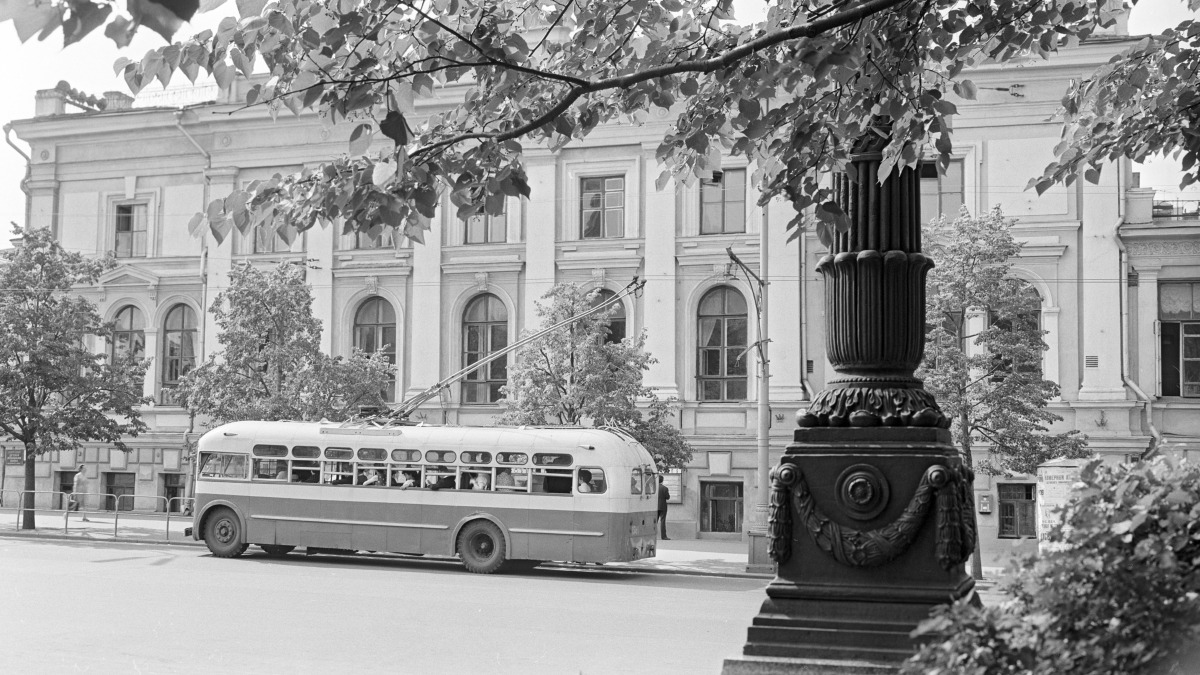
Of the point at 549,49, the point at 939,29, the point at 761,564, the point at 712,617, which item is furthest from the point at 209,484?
the point at 939,29

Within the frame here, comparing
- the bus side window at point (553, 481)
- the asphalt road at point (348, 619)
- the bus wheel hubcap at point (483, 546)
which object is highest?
the bus side window at point (553, 481)

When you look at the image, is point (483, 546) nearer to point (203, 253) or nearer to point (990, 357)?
point (990, 357)

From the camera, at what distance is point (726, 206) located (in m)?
36.0

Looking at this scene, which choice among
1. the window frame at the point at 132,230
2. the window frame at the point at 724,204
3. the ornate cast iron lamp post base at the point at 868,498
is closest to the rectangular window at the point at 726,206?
the window frame at the point at 724,204

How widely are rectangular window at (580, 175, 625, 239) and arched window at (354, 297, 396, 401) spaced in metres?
6.28

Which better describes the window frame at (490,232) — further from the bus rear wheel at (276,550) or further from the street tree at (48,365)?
the bus rear wheel at (276,550)

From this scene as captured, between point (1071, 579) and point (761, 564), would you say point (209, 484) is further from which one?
point (1071, 579)

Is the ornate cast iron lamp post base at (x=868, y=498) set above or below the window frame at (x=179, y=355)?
below

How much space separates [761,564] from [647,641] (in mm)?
11761

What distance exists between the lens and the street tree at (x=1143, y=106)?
31.2 feet

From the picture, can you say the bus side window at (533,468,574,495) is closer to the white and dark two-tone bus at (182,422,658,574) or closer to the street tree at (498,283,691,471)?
the white and dark two-tone bus at (182,422,658,574)

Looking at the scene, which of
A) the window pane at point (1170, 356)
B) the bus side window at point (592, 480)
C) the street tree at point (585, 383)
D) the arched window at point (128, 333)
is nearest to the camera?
the bus side window at point (592, 480)

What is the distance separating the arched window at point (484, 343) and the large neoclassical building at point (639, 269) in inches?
2.5

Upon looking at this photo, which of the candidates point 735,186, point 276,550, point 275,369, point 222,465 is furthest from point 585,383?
point 735,186
